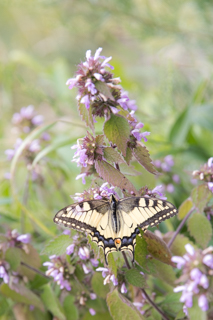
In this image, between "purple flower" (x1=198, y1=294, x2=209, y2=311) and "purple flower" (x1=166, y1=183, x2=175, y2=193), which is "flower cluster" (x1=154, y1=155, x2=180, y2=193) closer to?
"purple flower" (x1=166, y1=183, x2=175, y2=193)

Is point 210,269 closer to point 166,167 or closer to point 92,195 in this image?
point 92,195

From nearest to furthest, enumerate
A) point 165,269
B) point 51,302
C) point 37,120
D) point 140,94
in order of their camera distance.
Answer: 1. point 165,269
2. point 51,302
3. point 37,120
4. point 140,94

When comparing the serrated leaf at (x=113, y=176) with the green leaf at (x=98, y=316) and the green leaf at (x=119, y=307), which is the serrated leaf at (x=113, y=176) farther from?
the green leaf at (x=98, y=316)

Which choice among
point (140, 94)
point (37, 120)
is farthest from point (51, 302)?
point (140, 94)

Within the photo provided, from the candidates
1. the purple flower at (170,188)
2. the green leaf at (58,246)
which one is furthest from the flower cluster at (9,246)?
the purple flower at (170,188)

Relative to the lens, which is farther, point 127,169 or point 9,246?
point 9,246

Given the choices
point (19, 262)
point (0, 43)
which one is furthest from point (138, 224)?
point (0, 43)

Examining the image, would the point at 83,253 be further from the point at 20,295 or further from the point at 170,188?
the point at 170,188
